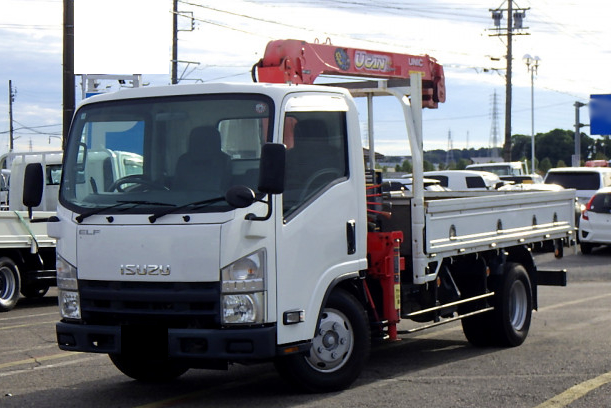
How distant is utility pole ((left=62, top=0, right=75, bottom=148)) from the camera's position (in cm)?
2072

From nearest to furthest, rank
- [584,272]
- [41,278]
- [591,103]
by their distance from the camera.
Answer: [41,278], [584,272], [591,103]

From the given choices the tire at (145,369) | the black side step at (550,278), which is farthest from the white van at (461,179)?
the tire at (145,369)

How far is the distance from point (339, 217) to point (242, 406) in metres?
1.57

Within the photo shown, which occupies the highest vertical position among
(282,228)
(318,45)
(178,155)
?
(318,45)

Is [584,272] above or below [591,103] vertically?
below

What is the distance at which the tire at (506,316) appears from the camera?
10211mm

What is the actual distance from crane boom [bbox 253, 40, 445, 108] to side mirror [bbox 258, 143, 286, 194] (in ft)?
8.46

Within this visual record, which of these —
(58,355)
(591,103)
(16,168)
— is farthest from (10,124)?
(58,355)

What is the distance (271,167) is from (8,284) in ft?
29.1

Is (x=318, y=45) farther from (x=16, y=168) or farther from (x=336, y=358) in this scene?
(x=16, y=168)

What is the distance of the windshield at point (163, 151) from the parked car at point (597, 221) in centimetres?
1745

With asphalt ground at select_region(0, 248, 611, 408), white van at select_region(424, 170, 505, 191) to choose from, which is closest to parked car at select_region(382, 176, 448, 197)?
white van at select_region(424, 170, 505, 191)

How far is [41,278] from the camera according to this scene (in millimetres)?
14977

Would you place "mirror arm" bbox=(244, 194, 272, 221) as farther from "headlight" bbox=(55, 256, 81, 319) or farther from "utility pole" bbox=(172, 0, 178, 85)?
"utility pole" bbox=(172, 0, 178, 85)
